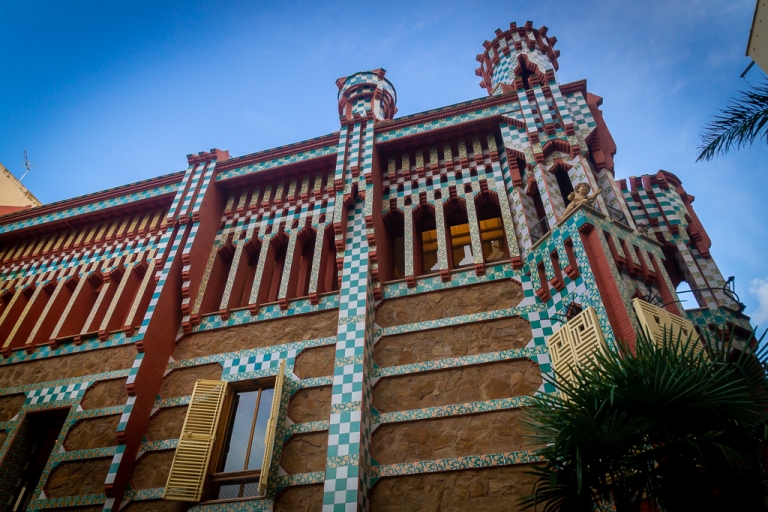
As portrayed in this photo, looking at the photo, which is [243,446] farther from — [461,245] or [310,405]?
[461,245]

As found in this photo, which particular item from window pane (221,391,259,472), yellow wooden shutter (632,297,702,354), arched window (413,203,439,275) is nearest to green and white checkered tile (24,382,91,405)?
window pane (221,391,259,472)

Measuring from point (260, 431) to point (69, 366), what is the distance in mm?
4976

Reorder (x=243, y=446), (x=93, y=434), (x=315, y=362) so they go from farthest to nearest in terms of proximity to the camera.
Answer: (x=93, y=434), (x=315, y=362), (x=243, y=446)

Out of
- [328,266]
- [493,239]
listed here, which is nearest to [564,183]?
[493,239]

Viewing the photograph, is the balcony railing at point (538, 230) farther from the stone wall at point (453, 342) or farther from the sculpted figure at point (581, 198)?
the stone wall at point (453, 342)

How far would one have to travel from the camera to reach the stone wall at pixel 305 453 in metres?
9.58

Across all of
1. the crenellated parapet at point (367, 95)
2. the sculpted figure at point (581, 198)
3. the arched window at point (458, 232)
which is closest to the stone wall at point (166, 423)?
the arched window at point (458, 232)

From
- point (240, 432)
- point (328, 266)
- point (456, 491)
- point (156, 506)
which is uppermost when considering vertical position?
point (328, 266)

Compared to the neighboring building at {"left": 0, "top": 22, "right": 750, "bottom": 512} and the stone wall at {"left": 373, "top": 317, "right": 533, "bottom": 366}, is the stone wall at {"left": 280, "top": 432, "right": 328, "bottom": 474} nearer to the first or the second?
the neighboring building at {"left": 0, "top": 22, "right": 750, "bottom": 512}

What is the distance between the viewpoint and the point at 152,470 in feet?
33.9

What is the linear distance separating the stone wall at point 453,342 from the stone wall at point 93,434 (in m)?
5.16

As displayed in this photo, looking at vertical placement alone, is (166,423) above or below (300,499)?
above

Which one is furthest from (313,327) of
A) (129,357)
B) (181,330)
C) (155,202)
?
(155,202)

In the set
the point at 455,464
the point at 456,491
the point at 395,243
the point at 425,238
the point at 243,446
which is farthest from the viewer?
the point at 395,243
